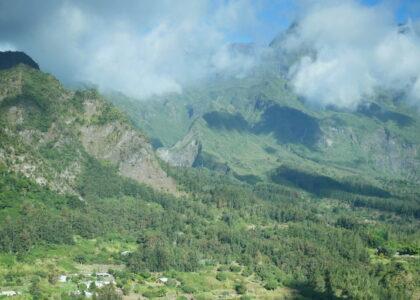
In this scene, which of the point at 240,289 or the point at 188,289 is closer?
the point at 188,289

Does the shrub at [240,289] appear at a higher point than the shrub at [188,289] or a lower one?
higher

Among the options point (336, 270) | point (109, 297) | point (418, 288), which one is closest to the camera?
point (109, 297)

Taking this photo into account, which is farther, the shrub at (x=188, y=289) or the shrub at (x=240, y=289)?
the shrub at (x=240, y=289)

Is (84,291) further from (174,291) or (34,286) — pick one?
(174,291)

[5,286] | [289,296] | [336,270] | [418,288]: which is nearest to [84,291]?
[5,286]

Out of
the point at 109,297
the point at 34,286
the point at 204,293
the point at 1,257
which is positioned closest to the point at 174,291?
the point at 204,293

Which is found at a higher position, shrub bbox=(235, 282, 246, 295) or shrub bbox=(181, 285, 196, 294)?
shrub bbox=(235, 282, 246, 295)

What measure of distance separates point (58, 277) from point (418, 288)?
107408 mm

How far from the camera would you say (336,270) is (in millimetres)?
199125

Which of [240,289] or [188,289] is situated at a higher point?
[240,289]

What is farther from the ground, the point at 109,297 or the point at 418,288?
the point at 418,288

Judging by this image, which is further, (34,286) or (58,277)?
(58,277)

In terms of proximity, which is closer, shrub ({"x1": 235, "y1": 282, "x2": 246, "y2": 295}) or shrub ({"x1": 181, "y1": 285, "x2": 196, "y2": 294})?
shrub ({"x1": 181, "y1": 285, "x2": 196, "y2": 294})

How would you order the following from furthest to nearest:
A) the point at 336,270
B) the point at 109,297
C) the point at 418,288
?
1. the point at 336,270
2. the point at 418,288
3. the point at 109,297
